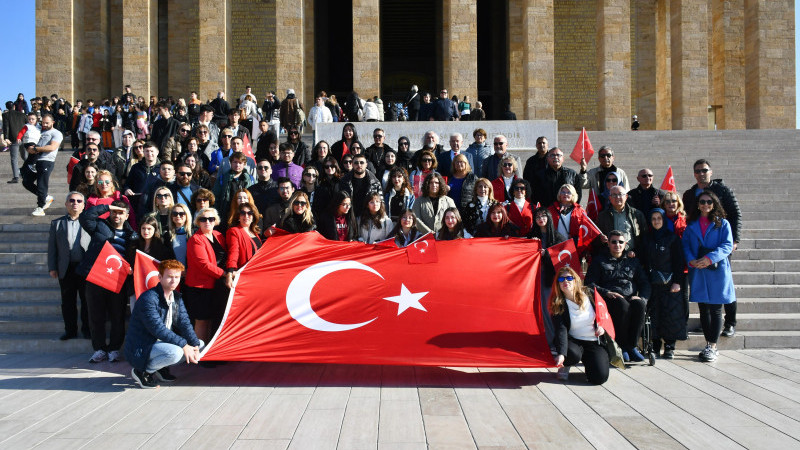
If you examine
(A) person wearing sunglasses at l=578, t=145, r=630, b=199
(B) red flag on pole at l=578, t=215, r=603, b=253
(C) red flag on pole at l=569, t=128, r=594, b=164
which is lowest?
(B) red flag on pole at l=578, t=215, r=603, b=253

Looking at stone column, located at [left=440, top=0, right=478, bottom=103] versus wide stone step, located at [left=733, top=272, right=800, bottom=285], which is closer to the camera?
wide stone step, located at [left=733, top=272, right=800, bottom=285]

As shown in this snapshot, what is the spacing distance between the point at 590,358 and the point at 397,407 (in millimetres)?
1886

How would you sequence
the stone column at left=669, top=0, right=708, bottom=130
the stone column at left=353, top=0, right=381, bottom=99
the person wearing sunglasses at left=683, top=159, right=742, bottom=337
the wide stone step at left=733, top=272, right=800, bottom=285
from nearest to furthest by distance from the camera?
the person wearing sunglasses at left=683, top=159, right=742, bottom=337
the wide stone step at left=733, top=272, right=800, bottom=285
the stone column at left=353, top=0, right=381, bottom=99
the stone column at left=669, top=0, right=708, bottom=130

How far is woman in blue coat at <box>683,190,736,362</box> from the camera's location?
726 cm

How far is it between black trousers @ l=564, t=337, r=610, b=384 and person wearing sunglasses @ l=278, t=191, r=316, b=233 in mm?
2836

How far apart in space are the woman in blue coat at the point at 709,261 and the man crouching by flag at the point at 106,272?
5898 millimetres

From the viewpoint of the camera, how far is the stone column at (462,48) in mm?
22688

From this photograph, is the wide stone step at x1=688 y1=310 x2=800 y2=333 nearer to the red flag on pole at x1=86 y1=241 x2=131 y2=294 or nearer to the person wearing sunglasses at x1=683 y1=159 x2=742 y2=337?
the person wearing sunglasses at x1=683 y1=159 x2=742 y2=337

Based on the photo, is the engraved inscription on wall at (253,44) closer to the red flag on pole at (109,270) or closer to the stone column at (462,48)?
the stone column at (462,48)

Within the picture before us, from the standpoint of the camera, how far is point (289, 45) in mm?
22984

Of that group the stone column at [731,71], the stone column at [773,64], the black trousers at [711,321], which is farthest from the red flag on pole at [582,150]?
the stone column at [731,71]

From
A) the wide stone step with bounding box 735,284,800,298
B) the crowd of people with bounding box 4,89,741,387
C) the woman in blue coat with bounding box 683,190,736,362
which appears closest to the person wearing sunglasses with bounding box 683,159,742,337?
the crowd of people with bounding box 4,89,741,387

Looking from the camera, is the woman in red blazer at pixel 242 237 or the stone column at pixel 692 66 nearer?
the woman in red blazer at pixel 242 237

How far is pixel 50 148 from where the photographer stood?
36.3 feet
